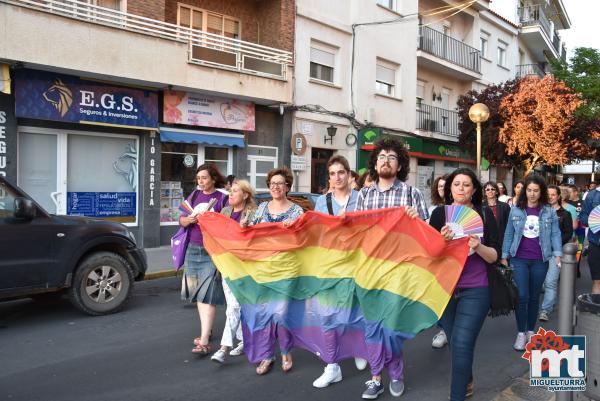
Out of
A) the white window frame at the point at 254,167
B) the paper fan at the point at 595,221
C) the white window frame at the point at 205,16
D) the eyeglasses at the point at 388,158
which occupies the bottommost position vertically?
the paper fan at the point at 595,221

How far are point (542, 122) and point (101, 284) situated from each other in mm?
16889

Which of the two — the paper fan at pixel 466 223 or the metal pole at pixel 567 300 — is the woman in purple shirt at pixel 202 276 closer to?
the paper fan at pixel 466 223

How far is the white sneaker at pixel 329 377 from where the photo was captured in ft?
14.3

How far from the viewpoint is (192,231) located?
17.0 feet

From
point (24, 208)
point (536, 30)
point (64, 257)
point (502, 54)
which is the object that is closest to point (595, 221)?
point (64, 257)

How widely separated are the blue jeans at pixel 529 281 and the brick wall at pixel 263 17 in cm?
1162

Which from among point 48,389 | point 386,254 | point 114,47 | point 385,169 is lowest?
point 48,389

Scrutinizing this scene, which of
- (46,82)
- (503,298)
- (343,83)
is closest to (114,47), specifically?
(46,82)

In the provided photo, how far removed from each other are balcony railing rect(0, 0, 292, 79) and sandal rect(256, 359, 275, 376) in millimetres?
8917

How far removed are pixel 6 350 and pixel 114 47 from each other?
7798 mm

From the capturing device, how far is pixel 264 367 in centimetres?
464

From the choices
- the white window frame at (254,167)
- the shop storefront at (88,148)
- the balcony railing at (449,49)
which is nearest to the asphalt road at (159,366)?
the shop storefront at (88,148)

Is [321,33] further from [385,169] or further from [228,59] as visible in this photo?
[385,169]

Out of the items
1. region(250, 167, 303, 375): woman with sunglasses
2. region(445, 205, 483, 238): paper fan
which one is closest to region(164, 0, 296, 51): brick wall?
region(250, 167, 303, 375): woman with sunglasses
